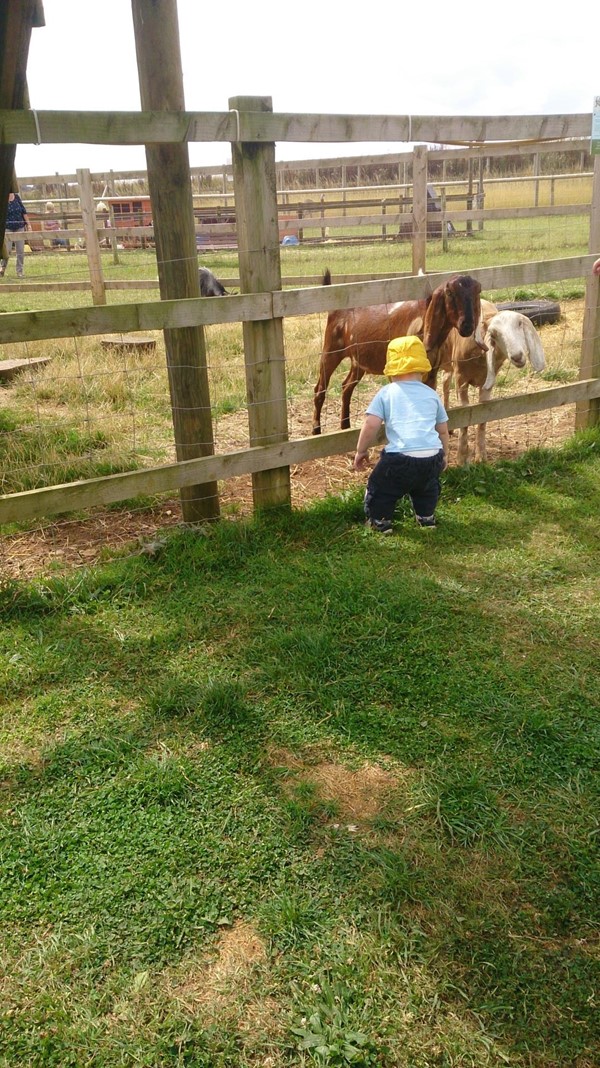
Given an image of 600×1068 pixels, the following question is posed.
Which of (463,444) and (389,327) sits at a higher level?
(389,327)

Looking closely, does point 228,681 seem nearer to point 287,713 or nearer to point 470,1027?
point 287,713

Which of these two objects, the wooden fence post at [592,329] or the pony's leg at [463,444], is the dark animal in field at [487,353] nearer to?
the pony's leg at [463,444]

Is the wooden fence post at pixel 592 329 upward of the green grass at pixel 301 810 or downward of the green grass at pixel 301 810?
upward

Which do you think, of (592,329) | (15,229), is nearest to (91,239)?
(15,229)

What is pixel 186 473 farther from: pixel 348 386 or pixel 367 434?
pixel 348 386

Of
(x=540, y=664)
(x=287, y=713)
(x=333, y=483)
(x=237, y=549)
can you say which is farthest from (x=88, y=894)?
(x=333, y=483)

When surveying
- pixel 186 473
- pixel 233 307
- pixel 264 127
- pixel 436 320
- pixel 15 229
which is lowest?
pixel 186 473

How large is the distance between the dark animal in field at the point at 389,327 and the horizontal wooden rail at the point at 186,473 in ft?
1.72

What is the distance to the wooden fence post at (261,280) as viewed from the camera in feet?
14.2

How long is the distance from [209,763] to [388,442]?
2.52 metres

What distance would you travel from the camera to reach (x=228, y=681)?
3.40m

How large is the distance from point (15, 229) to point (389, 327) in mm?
5979

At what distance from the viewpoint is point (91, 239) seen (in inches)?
532

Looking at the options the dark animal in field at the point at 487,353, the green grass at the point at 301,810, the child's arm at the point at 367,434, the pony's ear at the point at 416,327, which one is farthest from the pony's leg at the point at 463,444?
the green grass at the point at 301,810
